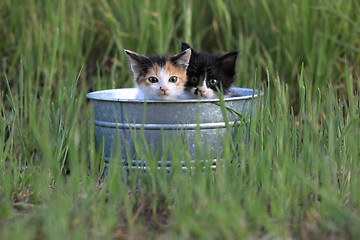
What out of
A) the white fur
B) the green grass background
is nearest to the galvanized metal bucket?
the green grass background

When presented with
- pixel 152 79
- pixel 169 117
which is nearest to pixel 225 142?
pixel 169 117

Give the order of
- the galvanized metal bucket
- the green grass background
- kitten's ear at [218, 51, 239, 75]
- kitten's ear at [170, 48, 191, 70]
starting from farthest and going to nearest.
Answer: kitten's ear at [218, 51, 239, 75], kitten's ear at [170, 48, 191, 70], the galvanized metal bucket, the green grass background

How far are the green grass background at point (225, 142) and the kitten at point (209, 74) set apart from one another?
183mm

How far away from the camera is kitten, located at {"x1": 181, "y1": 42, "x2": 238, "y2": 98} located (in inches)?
108

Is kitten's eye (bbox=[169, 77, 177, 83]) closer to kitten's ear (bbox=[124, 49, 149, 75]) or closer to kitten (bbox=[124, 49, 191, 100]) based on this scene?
kitten (bbox=[124, 49, 191, 100])

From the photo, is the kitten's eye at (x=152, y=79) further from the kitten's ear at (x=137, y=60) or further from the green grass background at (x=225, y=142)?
the green grass background at (x=225, y=142)

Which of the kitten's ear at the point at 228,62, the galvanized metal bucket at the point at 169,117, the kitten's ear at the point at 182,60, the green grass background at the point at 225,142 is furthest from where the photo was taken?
the kitten's ear at the point at 228,62

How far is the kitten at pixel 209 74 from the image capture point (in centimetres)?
275

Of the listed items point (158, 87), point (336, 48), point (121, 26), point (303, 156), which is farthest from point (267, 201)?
point (121, 26)

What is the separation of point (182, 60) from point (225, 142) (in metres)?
0.89

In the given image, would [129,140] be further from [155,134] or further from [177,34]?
[177,34]

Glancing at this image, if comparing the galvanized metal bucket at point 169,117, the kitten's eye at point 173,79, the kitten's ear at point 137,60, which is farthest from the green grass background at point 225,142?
the kitten's eye at point 173,79

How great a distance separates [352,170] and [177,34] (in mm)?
2513

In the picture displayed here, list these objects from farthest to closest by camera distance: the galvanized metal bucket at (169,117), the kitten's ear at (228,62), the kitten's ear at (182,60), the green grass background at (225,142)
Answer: the kitten's ear at (228,62)
the kitten's ear at (182,60)
the galvanized metal bucket at (169,117)
the green grass background at (225,142)
